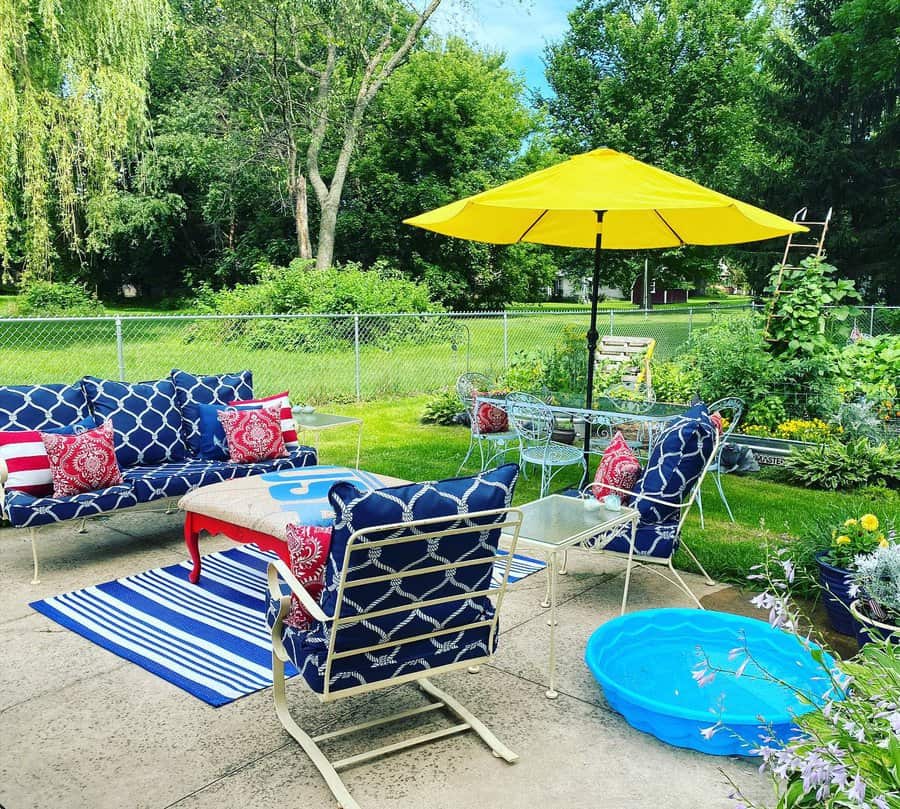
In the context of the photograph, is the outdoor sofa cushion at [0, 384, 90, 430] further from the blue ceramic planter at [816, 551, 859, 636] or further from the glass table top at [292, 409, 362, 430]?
the blue ceramic planter at [816, 551, 859, 636]

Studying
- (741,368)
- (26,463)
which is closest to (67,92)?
(26,463)

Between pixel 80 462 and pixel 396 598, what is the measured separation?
305cm

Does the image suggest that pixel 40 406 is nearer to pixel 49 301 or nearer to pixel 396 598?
pixel 396 598

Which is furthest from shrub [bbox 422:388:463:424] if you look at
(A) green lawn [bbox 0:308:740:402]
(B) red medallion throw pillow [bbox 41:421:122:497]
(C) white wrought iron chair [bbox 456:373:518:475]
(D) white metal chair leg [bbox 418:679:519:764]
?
(D) white metal chair leg [bbox 418:679:519:764]

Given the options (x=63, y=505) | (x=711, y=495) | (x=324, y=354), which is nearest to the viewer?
(x=63, y=505)

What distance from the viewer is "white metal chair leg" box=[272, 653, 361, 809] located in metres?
2.44

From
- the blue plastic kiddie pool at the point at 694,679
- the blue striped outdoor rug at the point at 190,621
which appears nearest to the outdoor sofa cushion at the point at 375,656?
the blue plastic kiddie pool at the point at 694,679

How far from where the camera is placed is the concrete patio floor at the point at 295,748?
249cm

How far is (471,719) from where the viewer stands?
9.41ft

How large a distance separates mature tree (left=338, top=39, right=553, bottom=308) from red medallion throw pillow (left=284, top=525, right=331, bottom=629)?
→ 20020mm

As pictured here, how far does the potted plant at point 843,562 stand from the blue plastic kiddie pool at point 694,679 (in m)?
0.46

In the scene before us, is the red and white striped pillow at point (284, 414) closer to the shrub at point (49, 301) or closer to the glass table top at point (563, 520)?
the glass table top at point (563, 520)

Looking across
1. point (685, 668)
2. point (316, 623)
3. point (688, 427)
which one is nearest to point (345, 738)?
point (316, 623)

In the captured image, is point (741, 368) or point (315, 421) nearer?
point (315, 421)
